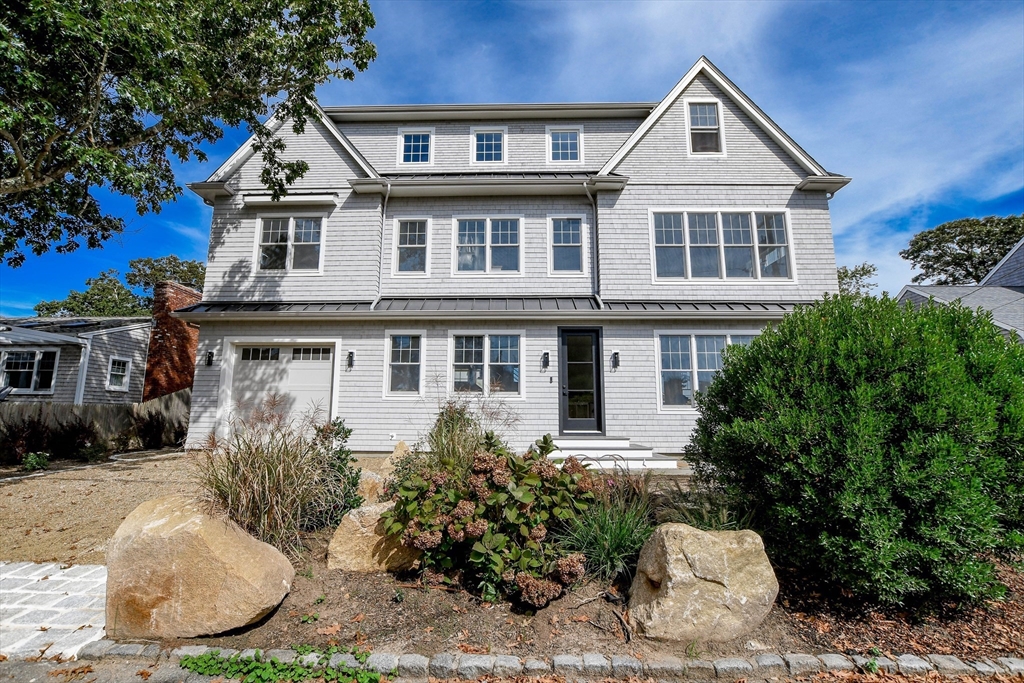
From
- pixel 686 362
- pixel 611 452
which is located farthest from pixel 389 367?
pixel 686 362

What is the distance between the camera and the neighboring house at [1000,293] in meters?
14.0

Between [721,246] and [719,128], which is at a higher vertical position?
[719,128]

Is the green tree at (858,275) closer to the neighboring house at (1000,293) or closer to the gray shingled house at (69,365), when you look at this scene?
the neighboring house at (1000,293)

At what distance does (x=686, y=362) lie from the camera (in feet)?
36.7

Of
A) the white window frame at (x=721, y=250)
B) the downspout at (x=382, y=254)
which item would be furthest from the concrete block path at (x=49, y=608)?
the white window frame at (x=721, y=250)

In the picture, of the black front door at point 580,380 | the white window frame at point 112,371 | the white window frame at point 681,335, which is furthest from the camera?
the white window frame at point 112,371

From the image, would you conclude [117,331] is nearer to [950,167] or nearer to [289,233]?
[289,233]

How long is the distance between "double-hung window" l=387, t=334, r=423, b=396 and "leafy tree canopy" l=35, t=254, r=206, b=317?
116 feet

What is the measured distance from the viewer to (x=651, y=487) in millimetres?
5973

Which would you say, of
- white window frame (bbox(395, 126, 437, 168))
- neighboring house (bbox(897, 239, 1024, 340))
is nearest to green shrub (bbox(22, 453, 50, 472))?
white window frame (bbox(395, 126, 437, 168))

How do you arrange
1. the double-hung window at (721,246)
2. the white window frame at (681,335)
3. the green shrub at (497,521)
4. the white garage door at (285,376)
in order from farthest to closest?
the double-hung window at (721,246), the white garage door at (285,376), the white window frame at (681,335), the green shrub at (497,521)

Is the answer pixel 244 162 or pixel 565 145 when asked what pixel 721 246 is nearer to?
pixel 565 145

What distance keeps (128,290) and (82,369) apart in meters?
28.4

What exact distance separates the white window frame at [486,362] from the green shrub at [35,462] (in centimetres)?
851
